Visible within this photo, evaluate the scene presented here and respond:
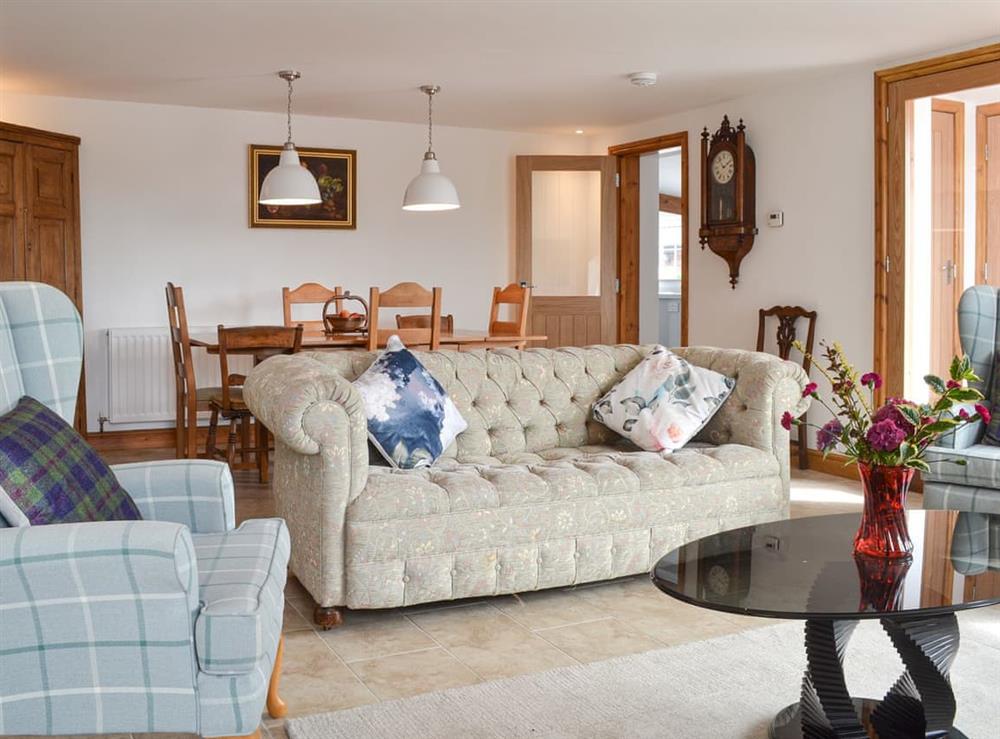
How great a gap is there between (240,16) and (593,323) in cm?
400

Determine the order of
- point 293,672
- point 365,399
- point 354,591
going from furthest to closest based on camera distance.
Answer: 1. point 365,399
2. point 354,591
3. point 293,672

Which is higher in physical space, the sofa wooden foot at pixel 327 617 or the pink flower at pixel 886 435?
the pink flower at pixel 886 435

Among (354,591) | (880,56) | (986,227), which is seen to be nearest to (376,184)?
(880,56)

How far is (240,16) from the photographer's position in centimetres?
446

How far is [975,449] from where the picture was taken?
375cm

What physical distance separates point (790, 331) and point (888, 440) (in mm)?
4029

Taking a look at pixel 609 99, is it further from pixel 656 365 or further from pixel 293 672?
pixel 293 672

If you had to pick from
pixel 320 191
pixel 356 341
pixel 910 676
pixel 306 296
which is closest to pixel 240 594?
pixel 910 676

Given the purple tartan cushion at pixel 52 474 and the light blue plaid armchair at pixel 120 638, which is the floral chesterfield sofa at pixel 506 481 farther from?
the light blue plaid armchair at pixel 120 638

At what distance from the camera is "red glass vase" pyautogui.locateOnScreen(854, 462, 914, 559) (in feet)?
7.29

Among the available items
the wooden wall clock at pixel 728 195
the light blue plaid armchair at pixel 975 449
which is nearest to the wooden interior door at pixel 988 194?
the light blue plaid armchair at pixel 975 449

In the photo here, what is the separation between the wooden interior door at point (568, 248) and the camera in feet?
25.3

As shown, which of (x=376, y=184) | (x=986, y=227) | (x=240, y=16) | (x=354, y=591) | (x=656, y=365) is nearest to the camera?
(x=354, y=591)

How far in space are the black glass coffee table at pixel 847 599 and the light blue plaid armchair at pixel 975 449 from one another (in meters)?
1.14
